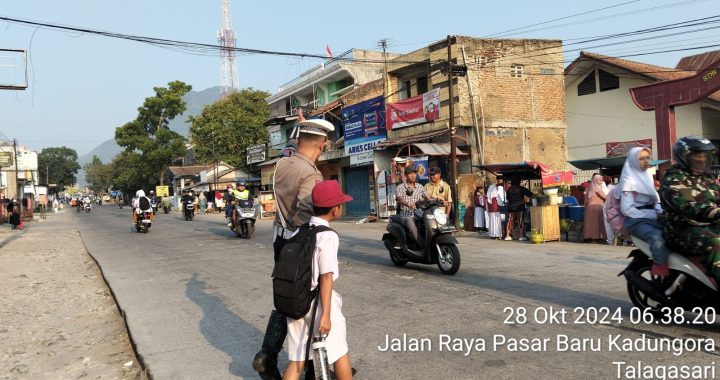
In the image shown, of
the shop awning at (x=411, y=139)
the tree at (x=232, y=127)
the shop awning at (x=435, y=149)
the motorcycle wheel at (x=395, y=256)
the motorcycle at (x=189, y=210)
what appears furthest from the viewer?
the tree at (x=232, y=127)

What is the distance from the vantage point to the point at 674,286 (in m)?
4.55

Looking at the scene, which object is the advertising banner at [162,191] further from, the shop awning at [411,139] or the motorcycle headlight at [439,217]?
the motorcycle headlight at [439,217]

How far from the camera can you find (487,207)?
14.1m

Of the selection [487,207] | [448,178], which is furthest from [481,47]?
[487,207]

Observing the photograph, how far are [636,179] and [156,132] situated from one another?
182 ft

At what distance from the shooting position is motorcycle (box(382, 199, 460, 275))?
7867 millimetres

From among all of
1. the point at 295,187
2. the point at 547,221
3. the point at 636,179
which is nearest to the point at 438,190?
the point at 636,179

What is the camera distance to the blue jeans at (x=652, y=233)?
4.58m

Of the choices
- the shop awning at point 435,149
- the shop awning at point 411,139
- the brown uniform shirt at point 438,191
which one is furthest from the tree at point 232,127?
the brown uniform shirt at point 438,191

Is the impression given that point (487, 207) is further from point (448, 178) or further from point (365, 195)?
point (365, 195)

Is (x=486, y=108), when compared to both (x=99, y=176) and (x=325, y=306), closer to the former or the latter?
(x=325, y=306)

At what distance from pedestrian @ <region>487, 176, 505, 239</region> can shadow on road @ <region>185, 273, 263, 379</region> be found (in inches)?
339

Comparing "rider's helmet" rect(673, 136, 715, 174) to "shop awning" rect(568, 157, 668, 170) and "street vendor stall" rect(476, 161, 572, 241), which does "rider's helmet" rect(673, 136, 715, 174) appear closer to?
"street vendor stall" rect(476, 161, 572, 241)

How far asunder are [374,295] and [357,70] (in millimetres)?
26353
